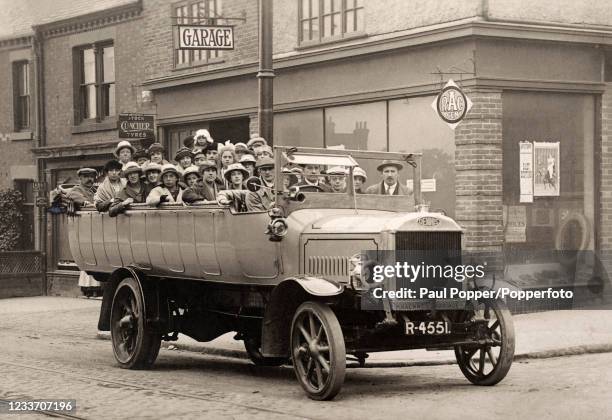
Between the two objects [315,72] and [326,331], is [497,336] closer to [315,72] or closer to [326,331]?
[326,331]

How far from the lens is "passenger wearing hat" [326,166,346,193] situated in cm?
1064

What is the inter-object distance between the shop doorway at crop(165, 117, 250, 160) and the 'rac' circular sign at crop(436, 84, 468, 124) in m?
5.50

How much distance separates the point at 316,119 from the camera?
18109 millimetres

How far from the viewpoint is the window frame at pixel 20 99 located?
82.5 ft

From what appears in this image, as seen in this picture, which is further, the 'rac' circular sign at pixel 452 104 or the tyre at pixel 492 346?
the 'rac' circular sign at pixel 452 104

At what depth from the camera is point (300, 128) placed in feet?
60.5

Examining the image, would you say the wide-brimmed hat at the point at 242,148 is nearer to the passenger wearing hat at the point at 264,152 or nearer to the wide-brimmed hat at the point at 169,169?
the passenger wearing hat at the point at 264,152

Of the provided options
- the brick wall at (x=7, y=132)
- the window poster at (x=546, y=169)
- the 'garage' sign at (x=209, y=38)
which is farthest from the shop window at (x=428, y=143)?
the brick wall at (x=7, y=132)

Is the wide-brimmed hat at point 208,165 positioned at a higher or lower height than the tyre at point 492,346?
higher

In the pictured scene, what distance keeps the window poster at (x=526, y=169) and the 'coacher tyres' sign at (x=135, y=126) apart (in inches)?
249

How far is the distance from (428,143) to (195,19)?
6348 mm

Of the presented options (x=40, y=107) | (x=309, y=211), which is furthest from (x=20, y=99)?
(x=309, y=211)

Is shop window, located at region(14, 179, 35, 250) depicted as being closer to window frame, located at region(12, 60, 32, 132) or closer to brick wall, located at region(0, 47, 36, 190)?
brick wall, located at region(0, 47, 36, 190)

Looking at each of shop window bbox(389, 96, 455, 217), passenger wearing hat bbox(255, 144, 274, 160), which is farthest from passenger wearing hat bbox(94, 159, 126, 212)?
shop window bbox(389, 96, 455, 217)
